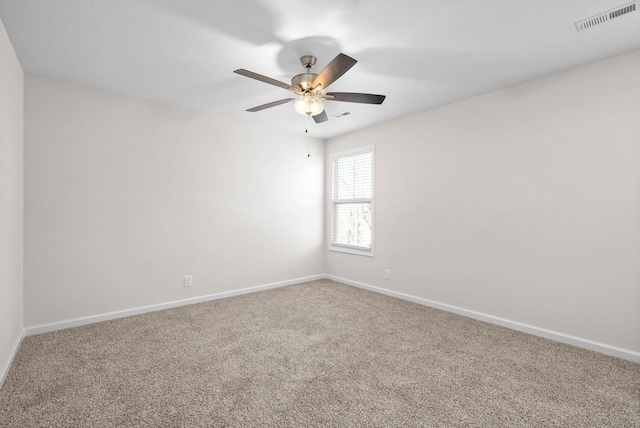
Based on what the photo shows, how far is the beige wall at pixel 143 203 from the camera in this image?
2.87 m

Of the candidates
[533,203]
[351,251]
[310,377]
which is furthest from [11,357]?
[533,203]

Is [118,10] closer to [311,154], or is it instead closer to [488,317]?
[311,154]

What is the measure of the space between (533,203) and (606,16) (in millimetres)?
1523

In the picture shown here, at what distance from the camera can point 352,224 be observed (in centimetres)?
488

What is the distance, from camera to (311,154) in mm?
5023

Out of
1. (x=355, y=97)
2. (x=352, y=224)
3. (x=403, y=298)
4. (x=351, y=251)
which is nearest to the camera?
(x=355, y=97)

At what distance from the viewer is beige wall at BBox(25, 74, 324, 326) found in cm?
287

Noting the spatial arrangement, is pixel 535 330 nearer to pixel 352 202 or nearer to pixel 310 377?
pixel 310 377

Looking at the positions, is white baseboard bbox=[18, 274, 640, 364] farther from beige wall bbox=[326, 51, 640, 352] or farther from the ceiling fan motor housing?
the ceiling fan motor housing

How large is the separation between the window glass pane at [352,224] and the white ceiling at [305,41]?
201 centimetres

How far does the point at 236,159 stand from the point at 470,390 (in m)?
3.63

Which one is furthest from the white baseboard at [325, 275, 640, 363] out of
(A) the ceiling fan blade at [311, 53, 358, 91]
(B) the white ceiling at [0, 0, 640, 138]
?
(A) the ceiling fan blade at [311, 53, 358, 91]

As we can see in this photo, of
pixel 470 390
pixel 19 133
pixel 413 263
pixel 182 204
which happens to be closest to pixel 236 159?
pixel 182 204

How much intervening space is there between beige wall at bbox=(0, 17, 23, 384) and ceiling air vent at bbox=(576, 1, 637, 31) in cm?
397
